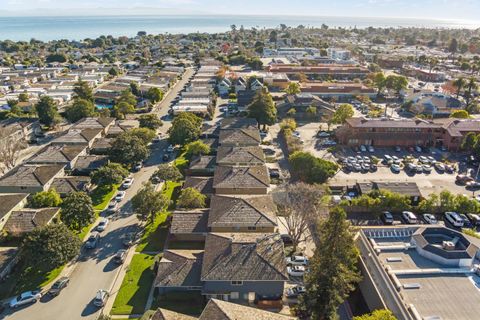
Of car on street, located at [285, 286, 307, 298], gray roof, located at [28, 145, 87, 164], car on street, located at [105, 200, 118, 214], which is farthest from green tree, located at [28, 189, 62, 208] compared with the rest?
car on street, located at [285, 286, 307, 298]

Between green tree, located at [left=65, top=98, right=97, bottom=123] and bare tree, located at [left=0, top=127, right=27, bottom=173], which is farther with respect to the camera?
green tree, located at [left=65, top=98, right=97, bottom=123]

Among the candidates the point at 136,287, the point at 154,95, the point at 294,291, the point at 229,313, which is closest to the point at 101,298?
the point at 136,287

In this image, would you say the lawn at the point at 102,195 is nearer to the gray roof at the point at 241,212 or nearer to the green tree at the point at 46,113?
the gray roof at the point at 241,212

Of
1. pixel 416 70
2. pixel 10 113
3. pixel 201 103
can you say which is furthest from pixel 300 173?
pixel 416 70

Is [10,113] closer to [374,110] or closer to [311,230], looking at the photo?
[311,230]

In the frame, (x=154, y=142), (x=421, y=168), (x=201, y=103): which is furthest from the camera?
(x=201, y=103)

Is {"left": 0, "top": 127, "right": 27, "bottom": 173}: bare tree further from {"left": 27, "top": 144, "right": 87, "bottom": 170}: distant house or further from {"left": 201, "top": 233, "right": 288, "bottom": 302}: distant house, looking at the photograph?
{"left": 201, "top": 233, "right": 288, "bottom": 302}: distant house
